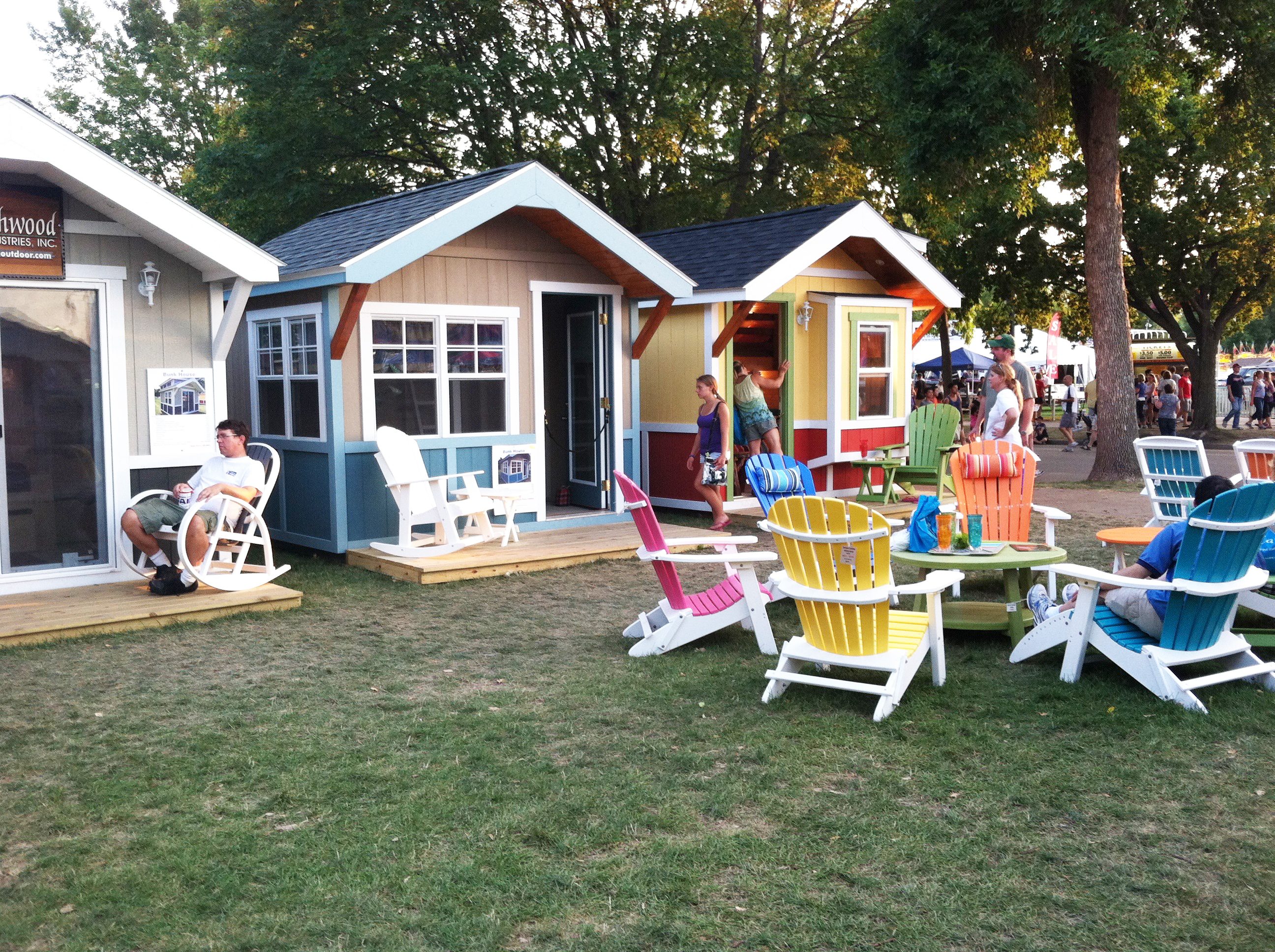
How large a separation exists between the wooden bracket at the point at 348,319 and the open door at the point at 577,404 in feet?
8.62

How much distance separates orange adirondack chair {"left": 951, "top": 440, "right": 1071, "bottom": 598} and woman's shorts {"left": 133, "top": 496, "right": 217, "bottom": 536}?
4922 mm

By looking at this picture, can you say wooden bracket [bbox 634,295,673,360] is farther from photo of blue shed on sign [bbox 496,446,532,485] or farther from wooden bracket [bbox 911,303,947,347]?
wooden bracket [bbox 911,303,947,347]

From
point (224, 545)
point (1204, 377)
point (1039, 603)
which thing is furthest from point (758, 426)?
point (1204, 377)

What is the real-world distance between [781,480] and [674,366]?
470 cm

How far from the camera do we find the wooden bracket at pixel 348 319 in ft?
29.1

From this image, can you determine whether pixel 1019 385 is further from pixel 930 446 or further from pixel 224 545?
pixel 224 545

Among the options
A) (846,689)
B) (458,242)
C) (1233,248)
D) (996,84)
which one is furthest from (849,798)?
(1233,248)

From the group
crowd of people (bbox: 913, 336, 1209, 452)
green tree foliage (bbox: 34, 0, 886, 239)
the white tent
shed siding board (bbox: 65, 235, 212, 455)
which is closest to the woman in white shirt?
crowd of people (bbox: 913, 336, 1209, 452)

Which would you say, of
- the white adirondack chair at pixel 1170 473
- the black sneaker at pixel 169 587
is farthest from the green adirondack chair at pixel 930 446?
the black sneaker at pixel 169 587

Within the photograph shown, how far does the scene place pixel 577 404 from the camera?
11750 mm

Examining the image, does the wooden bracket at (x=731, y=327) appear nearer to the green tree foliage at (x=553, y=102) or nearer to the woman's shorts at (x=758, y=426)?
the woman's shorts at (x=758, y=426)

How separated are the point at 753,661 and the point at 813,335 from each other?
7.14 metres

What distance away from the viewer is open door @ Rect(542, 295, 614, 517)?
11.2 m

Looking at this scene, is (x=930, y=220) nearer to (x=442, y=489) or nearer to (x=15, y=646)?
(x=442, y=489)
